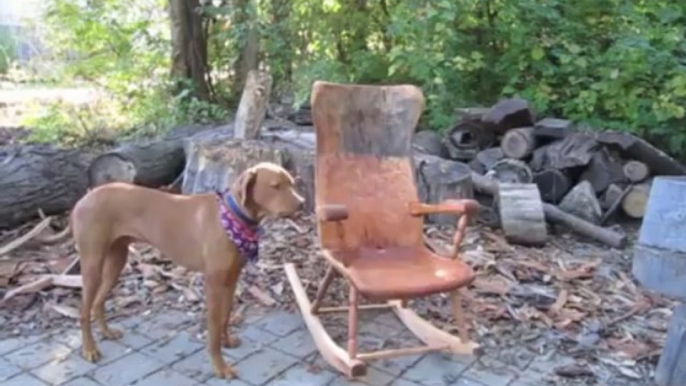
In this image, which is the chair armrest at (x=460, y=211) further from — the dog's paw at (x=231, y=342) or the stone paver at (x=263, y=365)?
the dog's paw at (x=231, y=342)

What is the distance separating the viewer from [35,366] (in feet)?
7.68

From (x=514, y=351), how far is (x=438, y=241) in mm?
1216

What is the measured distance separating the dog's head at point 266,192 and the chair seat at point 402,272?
40 cm

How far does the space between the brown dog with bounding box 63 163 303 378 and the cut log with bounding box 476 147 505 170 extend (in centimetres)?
267

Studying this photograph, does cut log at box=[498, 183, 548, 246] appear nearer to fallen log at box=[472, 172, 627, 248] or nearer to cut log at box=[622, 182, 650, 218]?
fallen log at box=[472, 172, 627, 248]

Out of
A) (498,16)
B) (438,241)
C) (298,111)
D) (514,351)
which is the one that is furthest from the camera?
(298,111)

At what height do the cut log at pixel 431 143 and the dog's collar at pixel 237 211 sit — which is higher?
the dog's collar at pixel 237 211

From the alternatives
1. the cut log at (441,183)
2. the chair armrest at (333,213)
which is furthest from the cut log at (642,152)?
the chair armrest at (333,213)

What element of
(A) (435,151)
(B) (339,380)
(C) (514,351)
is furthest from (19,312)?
(A) (435,151)

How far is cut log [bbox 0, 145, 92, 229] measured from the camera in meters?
→ 3.69

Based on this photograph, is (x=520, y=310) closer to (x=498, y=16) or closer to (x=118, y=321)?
(x=118, y=321)

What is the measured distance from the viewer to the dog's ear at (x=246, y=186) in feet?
7.14

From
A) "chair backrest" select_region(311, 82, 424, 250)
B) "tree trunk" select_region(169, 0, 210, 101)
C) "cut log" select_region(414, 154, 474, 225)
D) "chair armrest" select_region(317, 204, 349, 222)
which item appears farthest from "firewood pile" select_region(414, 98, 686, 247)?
"tree trunk" select_region(169, 0, 210, 101)

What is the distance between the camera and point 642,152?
444 centimetres
